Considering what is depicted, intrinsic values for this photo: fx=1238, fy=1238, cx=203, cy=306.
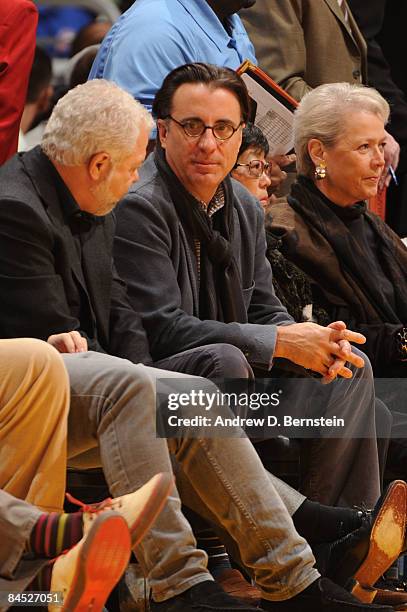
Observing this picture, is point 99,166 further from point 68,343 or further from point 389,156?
point 389,156

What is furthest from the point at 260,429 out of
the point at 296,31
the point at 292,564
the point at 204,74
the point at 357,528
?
the point at 296,31

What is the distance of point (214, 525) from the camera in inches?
109

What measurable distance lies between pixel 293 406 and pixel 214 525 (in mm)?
509

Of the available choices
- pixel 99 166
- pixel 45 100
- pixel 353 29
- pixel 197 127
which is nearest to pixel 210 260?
pixel 197 127

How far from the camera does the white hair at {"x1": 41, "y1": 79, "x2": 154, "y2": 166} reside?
112 inches

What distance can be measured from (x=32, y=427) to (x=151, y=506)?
0.31 metres

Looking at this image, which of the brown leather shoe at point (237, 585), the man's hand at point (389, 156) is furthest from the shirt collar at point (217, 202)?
the man's hand at point (389, 156)

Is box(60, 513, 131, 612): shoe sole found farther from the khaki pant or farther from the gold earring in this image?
the gold earring

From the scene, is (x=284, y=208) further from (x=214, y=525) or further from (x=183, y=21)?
(x=214, y=525)

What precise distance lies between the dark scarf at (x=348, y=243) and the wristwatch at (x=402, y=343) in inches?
4.0

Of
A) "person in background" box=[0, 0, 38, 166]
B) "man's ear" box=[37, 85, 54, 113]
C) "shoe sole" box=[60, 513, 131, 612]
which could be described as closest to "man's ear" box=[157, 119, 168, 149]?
"man's ear" box=[37, 85, 54, 113]

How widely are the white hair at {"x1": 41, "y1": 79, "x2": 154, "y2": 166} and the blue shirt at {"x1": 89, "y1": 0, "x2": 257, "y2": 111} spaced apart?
726 millimetres

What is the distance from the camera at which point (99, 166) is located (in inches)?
113

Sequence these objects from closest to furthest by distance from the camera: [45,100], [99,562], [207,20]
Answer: [99,562]
[45,100]
[207,20]
